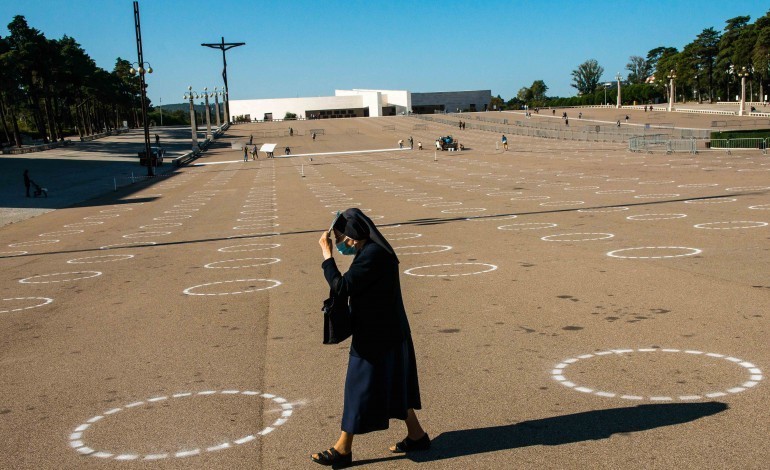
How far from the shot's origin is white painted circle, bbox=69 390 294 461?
251 inches

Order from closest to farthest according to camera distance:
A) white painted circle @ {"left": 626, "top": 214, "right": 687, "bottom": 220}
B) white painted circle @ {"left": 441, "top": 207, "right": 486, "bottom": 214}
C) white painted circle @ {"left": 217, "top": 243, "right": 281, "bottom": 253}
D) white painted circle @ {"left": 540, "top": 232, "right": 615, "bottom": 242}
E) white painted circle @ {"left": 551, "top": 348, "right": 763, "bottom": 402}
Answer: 1. white painted circle @ {"left": 551, "top": 348, "right": 763, "bottom": 402}
2. white painted circle @ {"left": 540, "top": 232, "right": 615, "bottom": 242}
3. white painted circle @ {"left": 217, "top": 243, "right": 281, "bottom": 253}
4. white painted circle @ {"left": 626, "top": 214, "right": 687, "bottom": 220}
5. white painted circle @ {"left": 441, "top": 207, "right": 486, "bottom": 214}

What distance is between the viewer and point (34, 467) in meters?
6.30

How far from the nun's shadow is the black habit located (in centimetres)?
40

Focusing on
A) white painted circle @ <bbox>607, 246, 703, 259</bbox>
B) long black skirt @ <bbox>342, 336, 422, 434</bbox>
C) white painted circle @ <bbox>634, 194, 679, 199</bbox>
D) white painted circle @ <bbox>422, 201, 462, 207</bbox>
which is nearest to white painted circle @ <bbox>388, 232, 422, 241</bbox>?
white painted circle @ <bbox>607, 246, 703, 259</bbox>

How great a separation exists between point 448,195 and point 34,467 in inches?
1089

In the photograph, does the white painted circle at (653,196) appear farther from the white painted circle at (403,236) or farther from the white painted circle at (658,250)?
the white painted circle at (658,250)

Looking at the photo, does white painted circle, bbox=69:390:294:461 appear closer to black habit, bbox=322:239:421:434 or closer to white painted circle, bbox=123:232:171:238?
black habit, bbox=322:239:421:434

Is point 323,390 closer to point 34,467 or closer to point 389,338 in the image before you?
point 389,338

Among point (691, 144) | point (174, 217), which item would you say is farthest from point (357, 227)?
point (691, 144)

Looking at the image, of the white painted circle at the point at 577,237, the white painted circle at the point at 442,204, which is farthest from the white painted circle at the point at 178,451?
the white painted circle at the point at 442,204

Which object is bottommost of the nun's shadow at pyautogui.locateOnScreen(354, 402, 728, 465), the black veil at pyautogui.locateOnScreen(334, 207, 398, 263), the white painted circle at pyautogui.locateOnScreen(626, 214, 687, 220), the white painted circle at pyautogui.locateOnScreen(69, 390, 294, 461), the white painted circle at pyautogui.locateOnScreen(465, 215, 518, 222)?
the white painted circle at pyautogui.locateOnScreen(465, 215, 518, 222)

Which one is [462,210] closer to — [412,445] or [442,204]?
[442,204]

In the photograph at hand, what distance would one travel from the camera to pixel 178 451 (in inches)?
252

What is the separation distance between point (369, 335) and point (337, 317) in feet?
0.85
